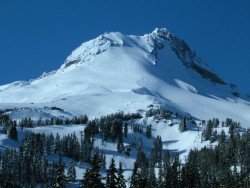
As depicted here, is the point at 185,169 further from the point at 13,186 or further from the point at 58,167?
the point at 58,167

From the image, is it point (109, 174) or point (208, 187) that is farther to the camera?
point (208, 187)

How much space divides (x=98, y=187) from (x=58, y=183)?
11293 mm

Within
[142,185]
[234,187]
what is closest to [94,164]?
[142,185]

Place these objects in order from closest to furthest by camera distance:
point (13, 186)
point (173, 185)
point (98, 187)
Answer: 1. point (98, 187)
2. point (173, 185)
3. point (13, 186)

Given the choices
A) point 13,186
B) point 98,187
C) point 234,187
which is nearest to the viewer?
point 98,187

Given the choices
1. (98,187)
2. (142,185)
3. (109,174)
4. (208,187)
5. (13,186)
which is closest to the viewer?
(98,187)

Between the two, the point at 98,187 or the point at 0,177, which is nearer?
the point at 98,187

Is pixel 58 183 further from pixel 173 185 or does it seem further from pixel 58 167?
pixel 173 185

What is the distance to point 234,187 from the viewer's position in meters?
140

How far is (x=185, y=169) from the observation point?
175250 mm

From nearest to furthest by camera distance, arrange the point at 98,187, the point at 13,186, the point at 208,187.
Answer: the point at 98,187 → the point at 208,187 → the point at 13,186

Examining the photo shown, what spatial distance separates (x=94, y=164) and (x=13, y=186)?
385 ft

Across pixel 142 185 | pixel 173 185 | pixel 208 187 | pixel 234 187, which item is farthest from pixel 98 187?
pixel 208 187

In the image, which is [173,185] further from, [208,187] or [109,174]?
[109,174]
